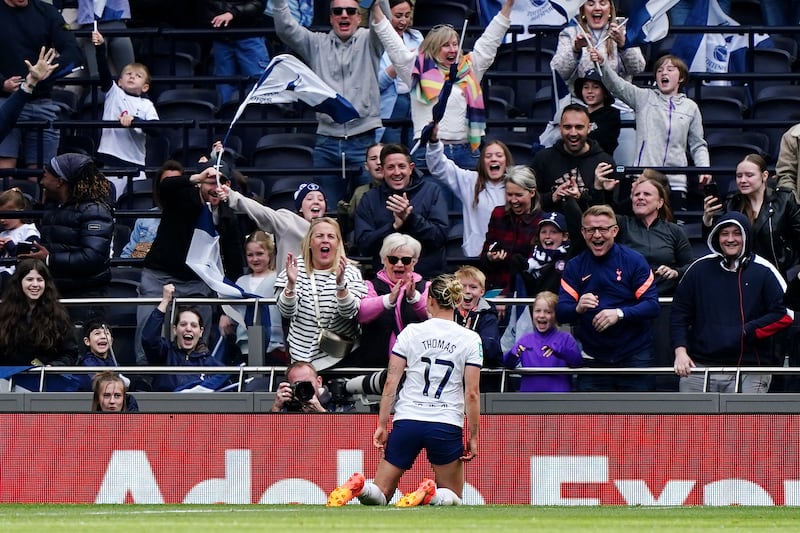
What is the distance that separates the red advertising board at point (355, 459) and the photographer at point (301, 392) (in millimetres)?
79

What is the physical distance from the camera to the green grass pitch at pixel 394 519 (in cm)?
771

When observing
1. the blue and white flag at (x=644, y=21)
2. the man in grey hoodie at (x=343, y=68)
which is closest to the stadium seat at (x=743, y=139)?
the blue and white flag at (x=644, y=21)

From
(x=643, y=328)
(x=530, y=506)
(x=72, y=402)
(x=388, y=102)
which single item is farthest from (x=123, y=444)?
(x=388, y=102)

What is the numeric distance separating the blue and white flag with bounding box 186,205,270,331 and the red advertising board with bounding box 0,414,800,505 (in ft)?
2.99

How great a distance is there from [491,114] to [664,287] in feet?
12.9

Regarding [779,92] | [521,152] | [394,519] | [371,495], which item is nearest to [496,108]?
[521,152]

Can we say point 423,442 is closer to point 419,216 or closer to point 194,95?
point 419,216

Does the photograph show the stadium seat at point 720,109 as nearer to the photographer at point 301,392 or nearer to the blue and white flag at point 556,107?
the blue and white flag at point 556,107

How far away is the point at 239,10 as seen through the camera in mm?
16141

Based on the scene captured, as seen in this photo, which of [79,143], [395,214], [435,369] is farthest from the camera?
[79,143]

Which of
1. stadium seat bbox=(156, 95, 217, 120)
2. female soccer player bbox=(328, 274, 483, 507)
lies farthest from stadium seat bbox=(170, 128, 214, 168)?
female soccer player bbox=(328, 274, 483, 507)

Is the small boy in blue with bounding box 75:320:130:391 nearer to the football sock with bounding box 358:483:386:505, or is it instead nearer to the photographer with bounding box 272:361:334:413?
the photographer with bounding box 272:361:334:413

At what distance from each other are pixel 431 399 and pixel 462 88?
→ 15.3 ft

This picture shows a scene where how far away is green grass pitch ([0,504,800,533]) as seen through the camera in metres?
7.71
